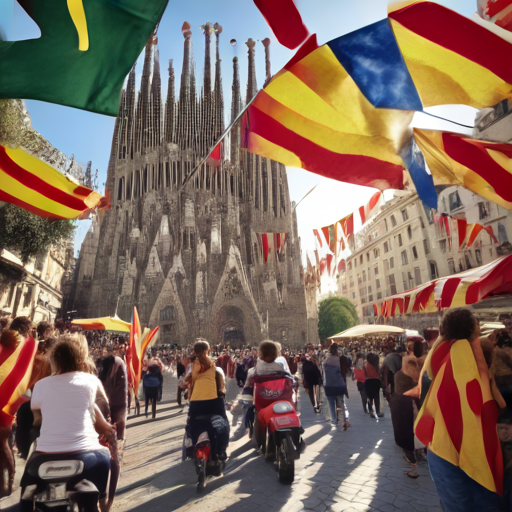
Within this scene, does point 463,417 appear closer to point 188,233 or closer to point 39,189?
point 39,189

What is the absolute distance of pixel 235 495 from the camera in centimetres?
348

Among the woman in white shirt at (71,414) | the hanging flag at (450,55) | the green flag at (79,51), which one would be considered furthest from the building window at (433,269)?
the woman in white shirt at (71,414)

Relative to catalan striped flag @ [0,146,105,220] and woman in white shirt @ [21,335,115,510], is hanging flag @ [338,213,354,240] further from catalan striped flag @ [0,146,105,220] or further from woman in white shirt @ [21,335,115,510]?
woman in white shirt @ [21,335,115,510]

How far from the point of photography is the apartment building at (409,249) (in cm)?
1934

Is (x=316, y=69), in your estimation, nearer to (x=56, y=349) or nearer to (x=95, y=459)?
(x=56, y=349)

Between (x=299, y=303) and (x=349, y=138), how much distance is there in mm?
30160

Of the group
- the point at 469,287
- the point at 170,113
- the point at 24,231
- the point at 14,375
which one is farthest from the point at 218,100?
the point at 14,375

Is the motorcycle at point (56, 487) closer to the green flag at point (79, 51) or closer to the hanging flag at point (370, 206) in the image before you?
the green flag at point (79, 51)

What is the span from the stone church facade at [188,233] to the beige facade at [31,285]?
7125 mm

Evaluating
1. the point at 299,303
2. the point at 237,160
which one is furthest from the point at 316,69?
the point at 237,160

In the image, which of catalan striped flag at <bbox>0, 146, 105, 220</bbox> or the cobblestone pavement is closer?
the cobblestone pavement

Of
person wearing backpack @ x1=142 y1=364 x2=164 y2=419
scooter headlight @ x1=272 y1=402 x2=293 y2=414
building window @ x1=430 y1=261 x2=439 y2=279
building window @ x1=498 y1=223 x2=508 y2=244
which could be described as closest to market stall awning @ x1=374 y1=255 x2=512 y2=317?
scooter headlight @ x1=272 y1=402 x2=293 y2=414

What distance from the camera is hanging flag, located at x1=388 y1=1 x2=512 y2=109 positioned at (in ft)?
9.94

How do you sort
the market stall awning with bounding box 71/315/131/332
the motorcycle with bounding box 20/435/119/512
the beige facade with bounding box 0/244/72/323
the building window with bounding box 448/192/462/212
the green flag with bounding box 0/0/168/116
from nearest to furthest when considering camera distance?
the motorcycle with bounding box 20/435/119/512
the green flag with bounding box 0/0/168/116
the market stall awning with bounding box 71/315/131/332
the beige facade with bounding box 0/244/72/323
the building window with bounding box 448/192/462/212
